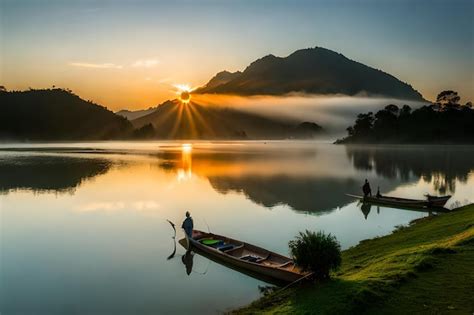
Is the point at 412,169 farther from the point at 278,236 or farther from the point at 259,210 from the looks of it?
the point at 278,236

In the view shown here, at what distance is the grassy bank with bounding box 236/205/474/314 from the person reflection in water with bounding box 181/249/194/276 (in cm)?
705

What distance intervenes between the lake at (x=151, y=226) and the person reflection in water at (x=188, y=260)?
26cm

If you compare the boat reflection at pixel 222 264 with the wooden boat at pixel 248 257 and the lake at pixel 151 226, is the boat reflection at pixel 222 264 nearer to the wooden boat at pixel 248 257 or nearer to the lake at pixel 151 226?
the wooden boat at pixel 248 257

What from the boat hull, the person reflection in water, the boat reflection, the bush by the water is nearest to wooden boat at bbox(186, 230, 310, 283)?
the boat reflection

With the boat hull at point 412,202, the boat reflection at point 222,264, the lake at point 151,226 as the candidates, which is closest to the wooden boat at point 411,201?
the boat hull at point 412,202

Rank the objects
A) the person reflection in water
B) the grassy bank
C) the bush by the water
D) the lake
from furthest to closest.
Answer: the person reflection in water → the lake → the bush by the water → the grassy bank

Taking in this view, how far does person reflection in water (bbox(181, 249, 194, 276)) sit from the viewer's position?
24553mm

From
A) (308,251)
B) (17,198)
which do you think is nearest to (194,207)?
(17,198)

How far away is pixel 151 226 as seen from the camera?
116ft

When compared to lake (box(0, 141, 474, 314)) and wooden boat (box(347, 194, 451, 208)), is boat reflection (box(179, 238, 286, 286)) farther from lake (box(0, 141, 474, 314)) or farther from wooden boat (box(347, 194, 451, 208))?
wooden boat (box(347, 194, 451, 208))

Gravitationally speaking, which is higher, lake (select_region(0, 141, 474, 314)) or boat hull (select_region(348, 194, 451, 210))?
boat hull (select_region(348, 194, 451, 210))

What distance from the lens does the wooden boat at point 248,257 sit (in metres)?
20.4

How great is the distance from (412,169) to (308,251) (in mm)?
74569

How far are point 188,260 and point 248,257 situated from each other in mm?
4403
